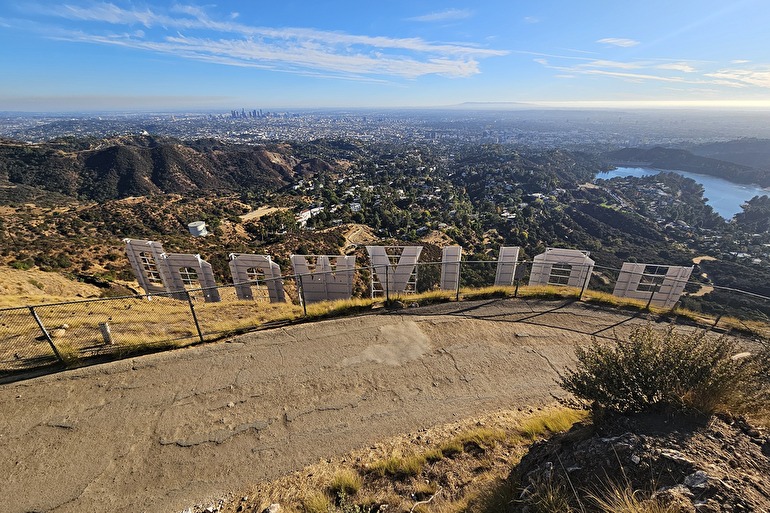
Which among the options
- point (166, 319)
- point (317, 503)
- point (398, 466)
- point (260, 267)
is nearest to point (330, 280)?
point (260, 267)

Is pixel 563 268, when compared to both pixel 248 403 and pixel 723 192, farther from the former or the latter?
pixel 723 192

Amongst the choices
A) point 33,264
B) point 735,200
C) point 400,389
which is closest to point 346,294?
point 400,389

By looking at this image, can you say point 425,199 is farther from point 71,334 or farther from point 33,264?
point 71,334

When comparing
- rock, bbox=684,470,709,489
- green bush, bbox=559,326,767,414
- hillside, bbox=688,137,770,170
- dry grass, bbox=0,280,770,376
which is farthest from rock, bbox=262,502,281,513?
hillside, bbox=688,137,770,170

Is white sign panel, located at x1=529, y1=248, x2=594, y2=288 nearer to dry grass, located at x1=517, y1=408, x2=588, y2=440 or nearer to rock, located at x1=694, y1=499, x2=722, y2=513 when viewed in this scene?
dry grass, located at x1=517, y1=408, x2=588, y2=440

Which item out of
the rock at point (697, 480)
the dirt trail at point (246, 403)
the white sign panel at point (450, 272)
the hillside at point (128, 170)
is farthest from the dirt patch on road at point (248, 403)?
the hillside at point (128, 170)
